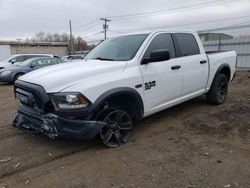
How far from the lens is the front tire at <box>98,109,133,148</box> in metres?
3.93

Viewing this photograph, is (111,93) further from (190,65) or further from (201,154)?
(190,65)

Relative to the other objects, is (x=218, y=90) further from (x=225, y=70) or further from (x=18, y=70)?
(x=18, y=70)

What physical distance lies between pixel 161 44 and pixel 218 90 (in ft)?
8.42

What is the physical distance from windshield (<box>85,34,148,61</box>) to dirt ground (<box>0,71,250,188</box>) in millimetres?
1455

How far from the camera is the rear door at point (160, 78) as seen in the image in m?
4.38

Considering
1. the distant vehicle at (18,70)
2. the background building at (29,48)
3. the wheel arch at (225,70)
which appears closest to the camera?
the wheel arch at (225,70)

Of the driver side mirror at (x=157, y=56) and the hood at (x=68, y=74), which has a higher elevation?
the driver side mirror at (x=157, y=56)

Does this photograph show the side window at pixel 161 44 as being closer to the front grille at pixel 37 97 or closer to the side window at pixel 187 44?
the side window at pixel 187 44

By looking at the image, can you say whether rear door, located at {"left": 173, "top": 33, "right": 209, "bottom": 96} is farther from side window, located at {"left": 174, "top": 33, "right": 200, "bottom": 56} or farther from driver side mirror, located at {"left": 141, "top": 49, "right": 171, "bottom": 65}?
driver side mirror, located at {"left": 141, "top": 49, "right": 171, "bottom": 65}

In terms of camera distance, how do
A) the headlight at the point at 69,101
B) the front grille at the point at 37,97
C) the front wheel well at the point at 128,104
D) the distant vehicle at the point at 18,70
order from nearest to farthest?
the headlight at the point at 69,101
the front grille at the point at 37,97
the front wheel well at the point at 128,104
the distant vehicle at the point at 18,70

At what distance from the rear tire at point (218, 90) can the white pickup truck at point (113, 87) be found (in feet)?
2.74

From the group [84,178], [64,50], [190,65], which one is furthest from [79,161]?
[64,50]

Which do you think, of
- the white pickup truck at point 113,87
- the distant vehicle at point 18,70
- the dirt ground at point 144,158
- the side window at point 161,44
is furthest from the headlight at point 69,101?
the distant vehicle at point 18,70

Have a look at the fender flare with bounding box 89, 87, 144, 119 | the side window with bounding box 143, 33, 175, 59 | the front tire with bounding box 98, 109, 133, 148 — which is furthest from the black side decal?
the front tire with bounding box 98, 109, 133, 148
